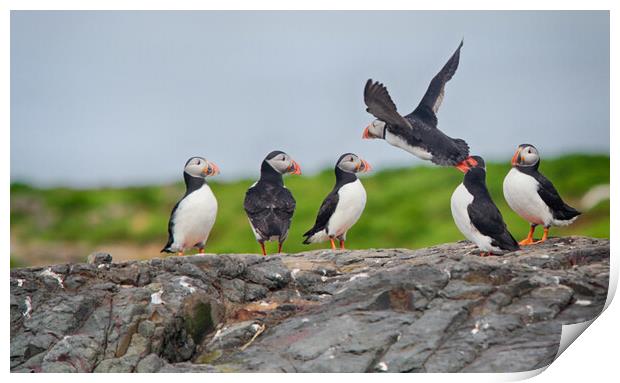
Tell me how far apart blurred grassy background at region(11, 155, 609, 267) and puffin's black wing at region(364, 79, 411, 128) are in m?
0.52

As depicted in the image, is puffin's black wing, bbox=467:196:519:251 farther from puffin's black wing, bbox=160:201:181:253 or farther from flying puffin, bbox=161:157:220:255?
puffin's black wing, bbox=160:201:181:253

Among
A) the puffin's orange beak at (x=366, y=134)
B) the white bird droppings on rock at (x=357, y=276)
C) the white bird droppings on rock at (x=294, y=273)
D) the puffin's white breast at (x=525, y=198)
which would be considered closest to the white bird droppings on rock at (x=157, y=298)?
the white bird droppings on rock at (x=294, y=273)

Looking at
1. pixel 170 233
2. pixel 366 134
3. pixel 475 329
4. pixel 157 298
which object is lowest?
pixel 475 329

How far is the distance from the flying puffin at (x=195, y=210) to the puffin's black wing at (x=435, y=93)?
1748mm

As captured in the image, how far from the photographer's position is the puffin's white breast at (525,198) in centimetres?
831

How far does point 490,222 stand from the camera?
808 centimetres

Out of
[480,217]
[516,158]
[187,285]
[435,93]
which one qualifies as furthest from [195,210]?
[516,158]

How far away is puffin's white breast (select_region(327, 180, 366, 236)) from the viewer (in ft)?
27.8

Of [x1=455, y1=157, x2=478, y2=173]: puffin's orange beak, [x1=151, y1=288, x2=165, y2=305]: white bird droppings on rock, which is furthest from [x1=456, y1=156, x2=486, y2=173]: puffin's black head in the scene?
[x1=151, y1=288, x2=165, y2=305]: white bird droppings on rock

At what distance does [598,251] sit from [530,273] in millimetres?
668

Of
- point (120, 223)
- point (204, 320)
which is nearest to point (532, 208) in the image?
point (204, 320)

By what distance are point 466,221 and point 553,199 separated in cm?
76

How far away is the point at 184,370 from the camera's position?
24.7 ft

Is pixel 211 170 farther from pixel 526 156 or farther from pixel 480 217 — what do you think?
pixel 526 156
